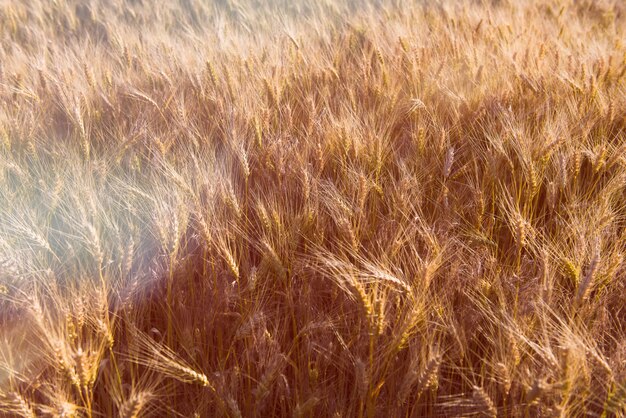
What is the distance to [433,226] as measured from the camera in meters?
1.44

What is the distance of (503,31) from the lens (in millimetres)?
2965

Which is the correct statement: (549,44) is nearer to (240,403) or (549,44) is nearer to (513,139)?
(513,139)

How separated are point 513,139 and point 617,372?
3.11ft

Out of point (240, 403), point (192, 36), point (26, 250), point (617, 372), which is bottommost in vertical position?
point (240, 403)

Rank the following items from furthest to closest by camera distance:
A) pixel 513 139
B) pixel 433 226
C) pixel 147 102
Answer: pixel 147 102 → pixel 513 139 → pixel 433 226

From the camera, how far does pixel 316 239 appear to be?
4.63 feet

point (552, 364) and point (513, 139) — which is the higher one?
point (513, 139)

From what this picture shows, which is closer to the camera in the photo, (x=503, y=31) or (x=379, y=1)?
(x=503, y=31)

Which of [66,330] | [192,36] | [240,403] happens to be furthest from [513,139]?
[192,36]

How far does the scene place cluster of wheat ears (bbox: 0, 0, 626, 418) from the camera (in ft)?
3.50

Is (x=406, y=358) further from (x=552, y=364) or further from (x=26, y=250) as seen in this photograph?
(x=26, y=250)

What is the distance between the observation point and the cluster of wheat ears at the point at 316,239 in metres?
1.07

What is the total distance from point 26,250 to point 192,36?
217cm

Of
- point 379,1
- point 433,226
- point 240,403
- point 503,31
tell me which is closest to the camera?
point 240,403
